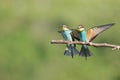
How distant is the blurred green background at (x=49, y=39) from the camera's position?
816cm

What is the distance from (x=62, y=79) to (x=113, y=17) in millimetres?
1754

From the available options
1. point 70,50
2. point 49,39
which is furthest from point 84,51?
point 49,39

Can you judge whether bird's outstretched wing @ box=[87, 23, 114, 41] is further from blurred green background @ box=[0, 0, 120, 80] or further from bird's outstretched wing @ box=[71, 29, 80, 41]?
blurred green background @ box=[0, 0, 120, 80]

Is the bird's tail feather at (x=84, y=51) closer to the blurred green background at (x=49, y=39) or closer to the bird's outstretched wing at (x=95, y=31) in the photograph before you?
the bird's outstretched wing at (x=95, y=31)

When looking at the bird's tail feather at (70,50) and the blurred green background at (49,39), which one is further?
the blurred green background at (49,39)

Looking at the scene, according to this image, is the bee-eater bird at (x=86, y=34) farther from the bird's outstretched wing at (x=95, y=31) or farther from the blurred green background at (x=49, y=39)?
the blurred green background at (x=49, y=39)

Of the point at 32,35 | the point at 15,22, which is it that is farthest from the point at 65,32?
the point at 15,22

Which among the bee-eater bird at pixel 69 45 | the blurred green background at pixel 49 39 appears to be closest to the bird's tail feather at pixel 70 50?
the bee-eater bird at pixel 69 45

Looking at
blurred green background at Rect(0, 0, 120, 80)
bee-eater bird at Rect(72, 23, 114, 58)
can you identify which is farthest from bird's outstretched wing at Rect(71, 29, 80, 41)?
blurred green background at Rect(0, 0, 120, 80)

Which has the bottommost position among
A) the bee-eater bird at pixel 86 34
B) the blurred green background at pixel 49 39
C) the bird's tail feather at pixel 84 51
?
the blurred green background at pixel 49 39

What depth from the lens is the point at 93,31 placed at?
150 cm

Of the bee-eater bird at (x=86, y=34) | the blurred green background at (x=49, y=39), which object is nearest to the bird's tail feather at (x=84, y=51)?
the bee-eater bird at (x=86, y=34)

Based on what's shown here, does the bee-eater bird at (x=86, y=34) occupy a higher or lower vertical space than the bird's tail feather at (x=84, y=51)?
higher

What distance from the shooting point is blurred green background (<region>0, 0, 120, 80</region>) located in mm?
8164
